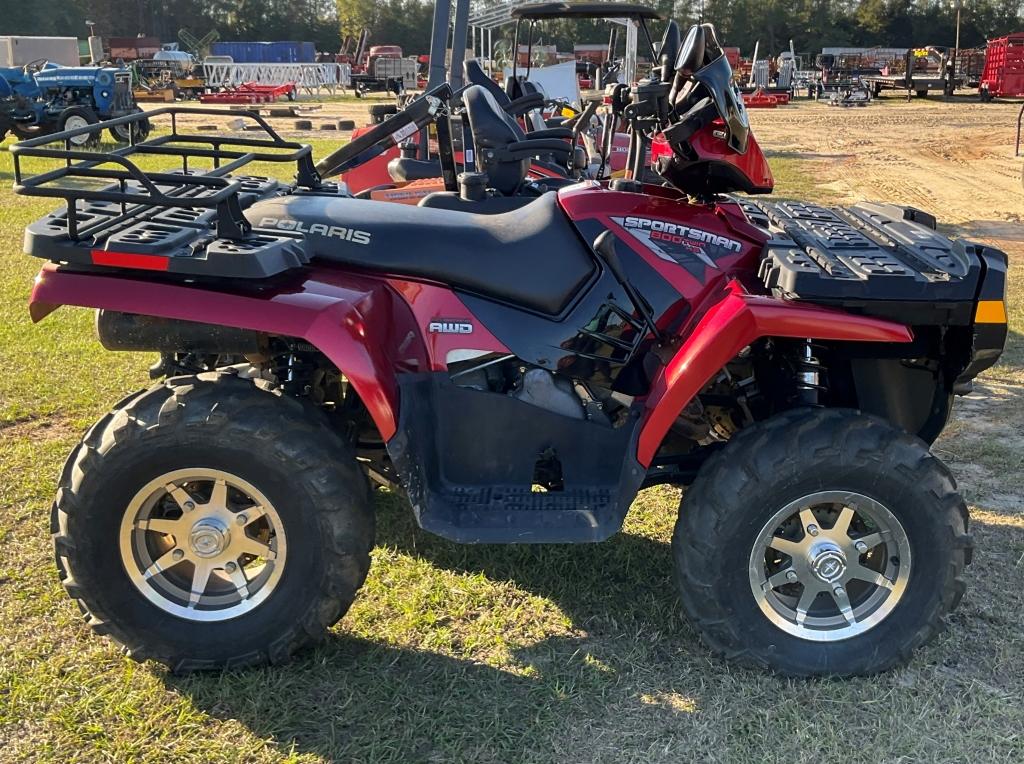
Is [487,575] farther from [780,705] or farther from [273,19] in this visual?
[273,19]

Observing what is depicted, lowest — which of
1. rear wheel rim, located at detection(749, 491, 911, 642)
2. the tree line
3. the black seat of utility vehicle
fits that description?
rear wheel rim, located at detection(749, 491, 911, 642)

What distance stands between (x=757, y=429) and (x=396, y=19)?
254ft

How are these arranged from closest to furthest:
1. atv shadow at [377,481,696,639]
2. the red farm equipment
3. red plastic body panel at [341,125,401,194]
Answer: atv shadow at [377,481,696,639] → red plastic body panel at [341,125,401,194] → the red farm equipment

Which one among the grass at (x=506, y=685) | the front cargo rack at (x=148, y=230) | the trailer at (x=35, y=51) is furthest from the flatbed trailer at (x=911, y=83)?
the front cargo rack at (x=148, y=230)

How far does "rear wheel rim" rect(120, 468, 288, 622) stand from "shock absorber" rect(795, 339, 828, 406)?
5.70ft

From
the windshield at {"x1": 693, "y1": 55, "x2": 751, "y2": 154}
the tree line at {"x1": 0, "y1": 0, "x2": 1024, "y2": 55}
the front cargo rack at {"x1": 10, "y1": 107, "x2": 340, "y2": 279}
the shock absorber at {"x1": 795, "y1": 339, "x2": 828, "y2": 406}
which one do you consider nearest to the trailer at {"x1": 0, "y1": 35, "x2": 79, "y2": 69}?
the tree line at {"x1": 0, "y1": 0, "x2": 1024, "y2": 55}

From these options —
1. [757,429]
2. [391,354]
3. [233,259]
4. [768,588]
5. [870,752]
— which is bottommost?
[870,752]

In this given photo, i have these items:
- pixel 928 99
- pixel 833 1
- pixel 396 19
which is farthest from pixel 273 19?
pixel 928 99

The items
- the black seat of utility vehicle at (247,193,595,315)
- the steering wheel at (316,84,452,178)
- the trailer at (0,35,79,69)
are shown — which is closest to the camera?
the black seat of utility vehicle at (247,193,595,315)

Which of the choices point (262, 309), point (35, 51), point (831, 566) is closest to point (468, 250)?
point (262, 309)

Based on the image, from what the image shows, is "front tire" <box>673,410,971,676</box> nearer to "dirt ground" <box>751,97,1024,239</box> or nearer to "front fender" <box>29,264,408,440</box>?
"front fender" <box>29,264,408,440</box>

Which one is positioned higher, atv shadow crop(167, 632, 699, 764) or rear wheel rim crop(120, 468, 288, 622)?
rear wheel rim crop(120, 468, 288, 622)

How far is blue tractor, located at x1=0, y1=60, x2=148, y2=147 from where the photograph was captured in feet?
57.5

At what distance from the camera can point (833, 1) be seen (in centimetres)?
6494
